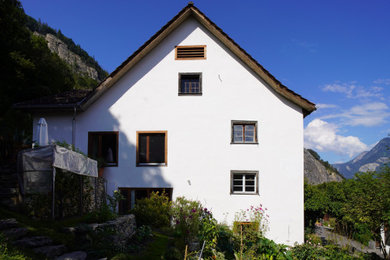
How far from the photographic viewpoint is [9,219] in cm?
620

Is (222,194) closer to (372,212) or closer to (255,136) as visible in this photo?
(255,136)

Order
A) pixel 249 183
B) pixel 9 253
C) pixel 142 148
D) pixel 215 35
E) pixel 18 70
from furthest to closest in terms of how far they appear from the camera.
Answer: pixel 18 70
pixel 215 35
pixel 142 148
pixel 249 183
pixel 9 253

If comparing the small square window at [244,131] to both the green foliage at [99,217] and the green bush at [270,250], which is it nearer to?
the green bush at [270,250]

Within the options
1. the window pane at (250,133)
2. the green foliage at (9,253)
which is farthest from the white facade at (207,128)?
the green foliage at (9,253)

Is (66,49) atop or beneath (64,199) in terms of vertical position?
atop

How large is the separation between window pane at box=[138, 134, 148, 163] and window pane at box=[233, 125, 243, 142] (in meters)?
4.12

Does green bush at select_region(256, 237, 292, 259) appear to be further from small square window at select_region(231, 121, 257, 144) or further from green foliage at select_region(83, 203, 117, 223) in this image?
green foliage at select_region(83, 203, 117, 223)

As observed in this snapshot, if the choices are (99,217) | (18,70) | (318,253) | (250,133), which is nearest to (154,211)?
(99,217)

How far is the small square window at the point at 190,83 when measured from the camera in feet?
40.6

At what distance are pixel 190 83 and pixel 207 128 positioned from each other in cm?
236

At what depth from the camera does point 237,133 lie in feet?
40.0

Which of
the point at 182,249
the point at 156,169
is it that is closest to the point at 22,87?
the point at 156,169

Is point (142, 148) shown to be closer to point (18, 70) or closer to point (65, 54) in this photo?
point (18, 70)

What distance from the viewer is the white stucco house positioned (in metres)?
11.7
